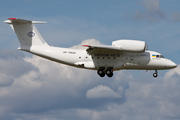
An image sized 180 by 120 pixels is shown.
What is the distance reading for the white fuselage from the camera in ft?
102

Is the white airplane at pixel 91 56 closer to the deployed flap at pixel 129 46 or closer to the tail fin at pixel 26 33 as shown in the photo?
the tail fin at pixel 26 33

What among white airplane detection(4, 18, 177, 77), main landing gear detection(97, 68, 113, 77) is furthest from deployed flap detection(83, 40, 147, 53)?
main landing gear detection(97, 68, 113, 77)

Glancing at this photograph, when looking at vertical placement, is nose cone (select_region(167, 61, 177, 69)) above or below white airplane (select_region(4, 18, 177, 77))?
below

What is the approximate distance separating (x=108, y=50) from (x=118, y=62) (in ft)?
6.63

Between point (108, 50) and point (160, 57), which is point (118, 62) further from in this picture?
point (160, 57)

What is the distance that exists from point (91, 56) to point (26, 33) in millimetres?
7329

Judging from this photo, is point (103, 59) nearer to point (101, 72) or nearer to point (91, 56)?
point (91, 56)

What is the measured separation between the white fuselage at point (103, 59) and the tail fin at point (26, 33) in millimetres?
631

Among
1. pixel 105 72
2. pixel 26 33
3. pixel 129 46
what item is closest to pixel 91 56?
pixel 105 72

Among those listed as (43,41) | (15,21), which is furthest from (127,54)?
(15,21)

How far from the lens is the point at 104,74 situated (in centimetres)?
3166

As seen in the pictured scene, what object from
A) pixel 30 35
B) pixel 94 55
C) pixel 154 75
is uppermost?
pixel 30 35

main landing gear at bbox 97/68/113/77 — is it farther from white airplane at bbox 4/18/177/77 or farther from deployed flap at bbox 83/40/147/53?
deployed flap at bbox 83/40/147/53

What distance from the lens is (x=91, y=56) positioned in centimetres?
3108
